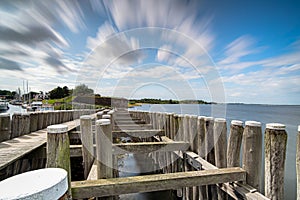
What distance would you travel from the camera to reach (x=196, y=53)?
28.8 feet

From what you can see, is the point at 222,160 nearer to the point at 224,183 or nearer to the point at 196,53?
the point at 224,183

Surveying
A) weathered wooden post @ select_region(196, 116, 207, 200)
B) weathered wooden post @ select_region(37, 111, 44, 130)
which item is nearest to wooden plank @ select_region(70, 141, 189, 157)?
weathered wooden post @ select_region(196, 116, 207, 200)

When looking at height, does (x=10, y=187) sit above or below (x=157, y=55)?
below

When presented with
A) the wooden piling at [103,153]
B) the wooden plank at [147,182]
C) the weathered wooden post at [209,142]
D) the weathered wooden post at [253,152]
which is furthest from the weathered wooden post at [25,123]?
the weathered wooden post at [253,152]

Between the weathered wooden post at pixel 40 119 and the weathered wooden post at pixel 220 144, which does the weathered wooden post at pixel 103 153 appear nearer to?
the weathered wooden post at pixel 220 144

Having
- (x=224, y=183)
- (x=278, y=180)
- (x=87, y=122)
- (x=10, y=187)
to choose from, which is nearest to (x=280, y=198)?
(x=278, y=180)

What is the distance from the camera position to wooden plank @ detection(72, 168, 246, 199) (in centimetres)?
260

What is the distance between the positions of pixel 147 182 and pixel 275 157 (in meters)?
2.00

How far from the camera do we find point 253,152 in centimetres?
293

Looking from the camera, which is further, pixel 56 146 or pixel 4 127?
pixel 4 127

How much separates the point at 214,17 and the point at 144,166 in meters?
10.1

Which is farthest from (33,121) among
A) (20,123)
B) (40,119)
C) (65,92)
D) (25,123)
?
(65,92)

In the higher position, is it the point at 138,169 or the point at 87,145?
the point at 87,145

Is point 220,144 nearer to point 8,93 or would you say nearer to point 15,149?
point 15,149
